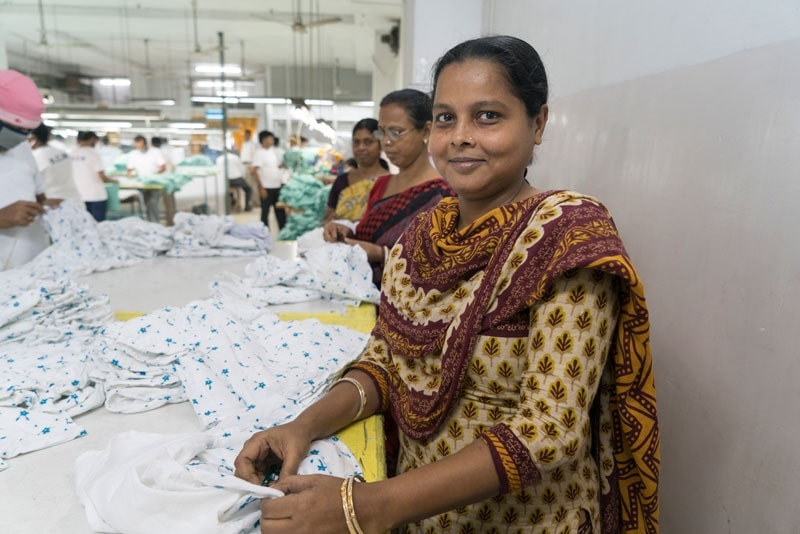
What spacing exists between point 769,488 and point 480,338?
683 millimetres

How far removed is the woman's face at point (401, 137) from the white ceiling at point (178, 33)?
242 inches

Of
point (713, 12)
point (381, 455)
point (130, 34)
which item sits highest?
point (130, 34)

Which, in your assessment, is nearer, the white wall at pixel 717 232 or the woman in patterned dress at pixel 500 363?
the woman in patterned dress at pixel 500 363

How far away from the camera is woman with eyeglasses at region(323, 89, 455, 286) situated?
2.63 metres

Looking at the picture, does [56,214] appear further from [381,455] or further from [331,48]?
[331,48]

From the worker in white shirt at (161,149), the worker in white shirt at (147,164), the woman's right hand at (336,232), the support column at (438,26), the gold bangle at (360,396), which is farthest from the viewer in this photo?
the worker in white shirt at (147,164)

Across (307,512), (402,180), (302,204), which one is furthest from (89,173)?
(307,512)

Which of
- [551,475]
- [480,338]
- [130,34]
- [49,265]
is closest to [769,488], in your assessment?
[551,475]

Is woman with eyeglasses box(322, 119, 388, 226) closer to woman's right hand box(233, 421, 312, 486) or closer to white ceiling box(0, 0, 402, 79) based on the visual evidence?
woman's right hand box(233, 421, 312, 486)

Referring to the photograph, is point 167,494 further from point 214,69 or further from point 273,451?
point 214,69

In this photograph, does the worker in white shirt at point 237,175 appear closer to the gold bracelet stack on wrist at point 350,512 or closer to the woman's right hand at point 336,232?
the woman's right hand at point 336,232

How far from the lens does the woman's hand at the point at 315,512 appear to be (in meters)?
0.89

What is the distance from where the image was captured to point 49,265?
2.88 m

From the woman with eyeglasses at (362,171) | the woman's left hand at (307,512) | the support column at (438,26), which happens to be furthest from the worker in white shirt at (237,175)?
the woman's left hand at (307,512)
